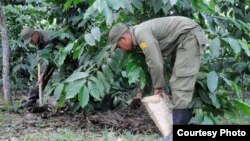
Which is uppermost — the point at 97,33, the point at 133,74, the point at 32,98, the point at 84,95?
the point at 97,33

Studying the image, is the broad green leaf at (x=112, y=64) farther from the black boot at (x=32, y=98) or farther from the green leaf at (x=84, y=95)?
the black boot at (x=32, y=98)

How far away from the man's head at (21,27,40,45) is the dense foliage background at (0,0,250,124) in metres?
0.27

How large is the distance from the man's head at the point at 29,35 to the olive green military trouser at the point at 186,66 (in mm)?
2332

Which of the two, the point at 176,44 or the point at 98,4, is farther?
the point at 176,44

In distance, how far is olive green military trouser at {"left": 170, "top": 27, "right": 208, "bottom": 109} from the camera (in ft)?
12.1

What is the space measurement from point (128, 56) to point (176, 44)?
516mm

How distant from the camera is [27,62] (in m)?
7.10

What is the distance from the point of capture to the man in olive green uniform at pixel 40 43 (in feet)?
17.5

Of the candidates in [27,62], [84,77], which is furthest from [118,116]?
[27,62]

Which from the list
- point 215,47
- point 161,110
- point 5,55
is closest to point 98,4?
point 161,110

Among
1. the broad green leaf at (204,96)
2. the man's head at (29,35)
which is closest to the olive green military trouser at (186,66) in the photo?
the broad green leaf at (204,96)

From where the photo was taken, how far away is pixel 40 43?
18.1ft

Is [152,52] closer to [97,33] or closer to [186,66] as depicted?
[186,66]

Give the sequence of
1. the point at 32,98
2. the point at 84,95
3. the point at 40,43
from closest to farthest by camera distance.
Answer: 1. the point at 84,95
2. the point at 40,43
3. the point at 32,98
